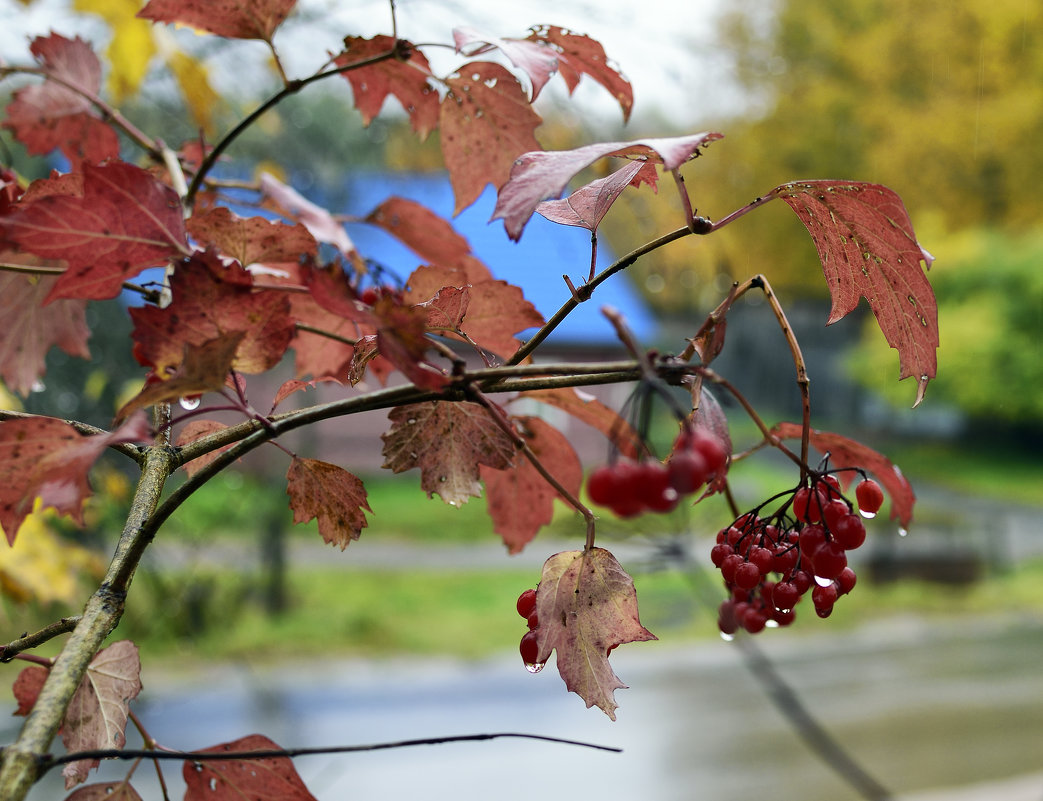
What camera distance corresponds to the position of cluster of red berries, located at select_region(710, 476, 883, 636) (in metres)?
0.36

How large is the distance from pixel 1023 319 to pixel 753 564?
988 centimetres

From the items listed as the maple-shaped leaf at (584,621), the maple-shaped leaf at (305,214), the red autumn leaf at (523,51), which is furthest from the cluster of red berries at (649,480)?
the maple-shaped leaf at (305,214)

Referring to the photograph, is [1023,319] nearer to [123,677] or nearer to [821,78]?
[821,78]

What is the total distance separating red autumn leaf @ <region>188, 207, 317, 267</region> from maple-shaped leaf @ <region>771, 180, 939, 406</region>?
0.19 metres

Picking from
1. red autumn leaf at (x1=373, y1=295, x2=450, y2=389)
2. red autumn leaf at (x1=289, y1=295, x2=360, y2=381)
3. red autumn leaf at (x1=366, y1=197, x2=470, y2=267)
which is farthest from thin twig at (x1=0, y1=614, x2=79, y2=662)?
red autumn leaf at (x1=366, y1=197, x2=470, y2=267)

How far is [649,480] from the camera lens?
22 cm

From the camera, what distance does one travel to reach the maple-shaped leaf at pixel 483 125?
0.46 metres

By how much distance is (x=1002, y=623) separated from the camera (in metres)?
5.45

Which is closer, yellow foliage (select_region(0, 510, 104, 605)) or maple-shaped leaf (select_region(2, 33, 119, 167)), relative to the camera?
maple-shaped leaf (select_region(2, 33, 119, 167))

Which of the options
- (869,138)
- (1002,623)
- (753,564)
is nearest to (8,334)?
(753,564)

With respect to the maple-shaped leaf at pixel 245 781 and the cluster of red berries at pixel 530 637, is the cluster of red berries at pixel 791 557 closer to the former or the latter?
the cluster of red berries at pixel 530 637

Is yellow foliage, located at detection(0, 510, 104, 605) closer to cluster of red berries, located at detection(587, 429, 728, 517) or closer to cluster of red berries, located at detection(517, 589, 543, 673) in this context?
cluster of red berries, located at detection(517, 589, 543, 673)

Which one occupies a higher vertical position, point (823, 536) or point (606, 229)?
point (606, 229)

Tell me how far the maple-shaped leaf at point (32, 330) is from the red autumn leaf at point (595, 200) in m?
0.27
